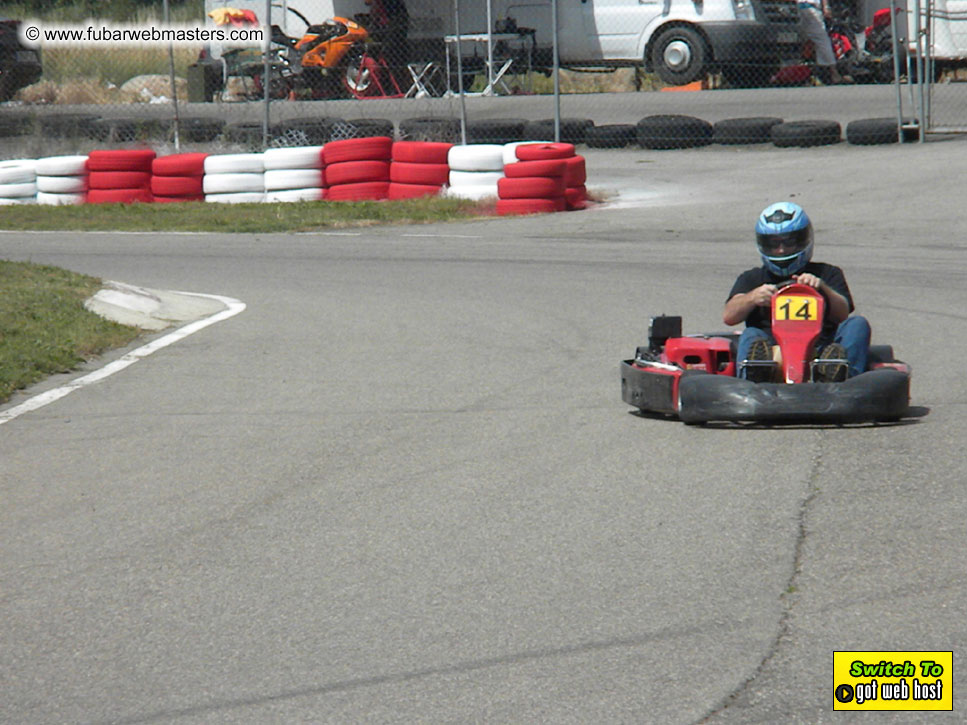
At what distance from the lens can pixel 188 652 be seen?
3.75m

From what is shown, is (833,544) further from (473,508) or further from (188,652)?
(188,652)

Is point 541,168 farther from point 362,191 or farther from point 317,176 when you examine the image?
point 317,176

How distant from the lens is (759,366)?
6379 millimetres

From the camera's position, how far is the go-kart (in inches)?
237

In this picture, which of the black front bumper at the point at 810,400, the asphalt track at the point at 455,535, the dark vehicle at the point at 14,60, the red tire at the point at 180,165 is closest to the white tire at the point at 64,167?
the red tire at the point at 180,165

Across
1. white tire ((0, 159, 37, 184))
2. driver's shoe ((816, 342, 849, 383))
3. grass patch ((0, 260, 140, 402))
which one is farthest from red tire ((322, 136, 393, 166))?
driver's shoe ((816, 342, 849, 383))

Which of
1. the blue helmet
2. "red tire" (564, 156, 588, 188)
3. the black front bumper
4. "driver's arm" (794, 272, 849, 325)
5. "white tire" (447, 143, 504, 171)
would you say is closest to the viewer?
the black front bumper

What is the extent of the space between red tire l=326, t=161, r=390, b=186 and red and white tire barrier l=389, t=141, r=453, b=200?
0.62 ft

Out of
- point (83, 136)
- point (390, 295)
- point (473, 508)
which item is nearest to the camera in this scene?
point (473, 508)

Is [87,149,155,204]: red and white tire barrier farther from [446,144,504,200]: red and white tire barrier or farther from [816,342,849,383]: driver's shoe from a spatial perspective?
[816,342,849,383]: driver's shoe

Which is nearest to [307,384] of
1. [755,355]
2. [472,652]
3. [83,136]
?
[755,355]

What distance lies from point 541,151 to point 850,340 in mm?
10134

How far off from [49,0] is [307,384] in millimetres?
34779

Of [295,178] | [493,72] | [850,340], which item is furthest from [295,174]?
[850,340]
